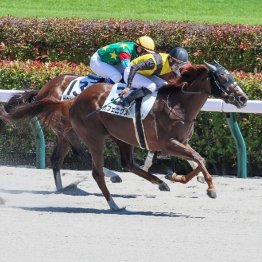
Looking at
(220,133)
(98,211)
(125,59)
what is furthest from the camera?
(220,133)

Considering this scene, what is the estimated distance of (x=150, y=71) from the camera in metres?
9.72

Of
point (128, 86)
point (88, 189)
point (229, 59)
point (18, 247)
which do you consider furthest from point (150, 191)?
point (229, 59)

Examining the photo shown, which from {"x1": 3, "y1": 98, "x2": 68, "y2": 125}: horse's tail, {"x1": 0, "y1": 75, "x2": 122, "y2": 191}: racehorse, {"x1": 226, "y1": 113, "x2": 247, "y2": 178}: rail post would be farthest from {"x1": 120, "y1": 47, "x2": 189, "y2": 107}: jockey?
{"x1": 226, "y1": 113, "x2": 247, "y2": 178}: rail post

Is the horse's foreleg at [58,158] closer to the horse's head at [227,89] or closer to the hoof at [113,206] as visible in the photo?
the hoof at [113,206]

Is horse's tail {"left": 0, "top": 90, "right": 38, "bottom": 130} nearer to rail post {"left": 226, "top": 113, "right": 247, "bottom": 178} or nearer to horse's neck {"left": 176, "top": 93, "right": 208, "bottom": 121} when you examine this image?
rail post {"left": 226, "top": 113, "right": 247, "bottom": 178}

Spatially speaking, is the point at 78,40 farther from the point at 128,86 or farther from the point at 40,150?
the point at 128,86

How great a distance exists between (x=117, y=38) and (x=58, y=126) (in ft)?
15.2

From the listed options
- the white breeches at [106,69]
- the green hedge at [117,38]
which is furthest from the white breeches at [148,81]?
the green hedge at [117,38]

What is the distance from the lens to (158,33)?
14992 millimetres

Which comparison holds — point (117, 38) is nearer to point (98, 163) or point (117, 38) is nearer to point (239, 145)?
point (239, 145)

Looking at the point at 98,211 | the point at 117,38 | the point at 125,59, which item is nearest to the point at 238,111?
the point at 125,59

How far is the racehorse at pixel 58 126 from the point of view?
34.9 feet

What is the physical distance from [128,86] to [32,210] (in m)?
1.45

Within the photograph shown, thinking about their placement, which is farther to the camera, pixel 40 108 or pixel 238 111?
pixel 238 111
